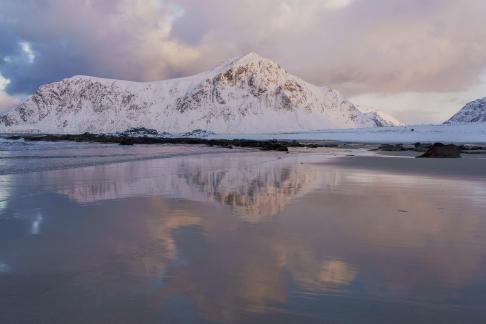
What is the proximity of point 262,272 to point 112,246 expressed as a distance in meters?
2.21

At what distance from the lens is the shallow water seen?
3881 mm

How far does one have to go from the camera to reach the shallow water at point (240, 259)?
388 centimetres

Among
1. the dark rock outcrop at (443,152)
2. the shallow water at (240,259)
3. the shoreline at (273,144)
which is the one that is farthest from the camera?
the shoreline at (273,144)

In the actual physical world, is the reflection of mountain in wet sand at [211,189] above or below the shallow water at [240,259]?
below

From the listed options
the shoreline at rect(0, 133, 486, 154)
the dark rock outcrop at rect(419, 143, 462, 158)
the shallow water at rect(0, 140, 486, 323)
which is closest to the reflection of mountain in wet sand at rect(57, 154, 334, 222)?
the shallow water at rect(0, 140, 486, 323)

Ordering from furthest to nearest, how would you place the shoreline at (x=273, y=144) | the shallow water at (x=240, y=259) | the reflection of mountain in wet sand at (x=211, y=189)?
the shoreline at (x=273, y=144), the reflection of mountain in wet sand at (x=211, y=189), the shallow water at (x=240, y=259)

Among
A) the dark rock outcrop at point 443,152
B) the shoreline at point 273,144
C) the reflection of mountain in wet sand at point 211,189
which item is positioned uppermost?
the dark rock outcrop at point 443,152

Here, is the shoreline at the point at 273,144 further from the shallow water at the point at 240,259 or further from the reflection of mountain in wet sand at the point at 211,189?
the shallow water at the point at 240,259

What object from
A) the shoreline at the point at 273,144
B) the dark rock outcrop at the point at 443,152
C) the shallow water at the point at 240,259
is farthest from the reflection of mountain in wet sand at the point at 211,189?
the shoreline at the point at 273,144

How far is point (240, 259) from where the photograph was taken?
5.40 m

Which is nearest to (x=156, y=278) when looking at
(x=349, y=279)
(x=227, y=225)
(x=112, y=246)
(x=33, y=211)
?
(x=112, y=246)

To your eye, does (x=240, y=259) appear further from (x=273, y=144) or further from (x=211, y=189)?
(x=273, y=144)

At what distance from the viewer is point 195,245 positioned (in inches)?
238

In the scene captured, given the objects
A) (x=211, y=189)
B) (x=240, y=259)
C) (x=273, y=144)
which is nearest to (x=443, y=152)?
(x=211, y=189)
